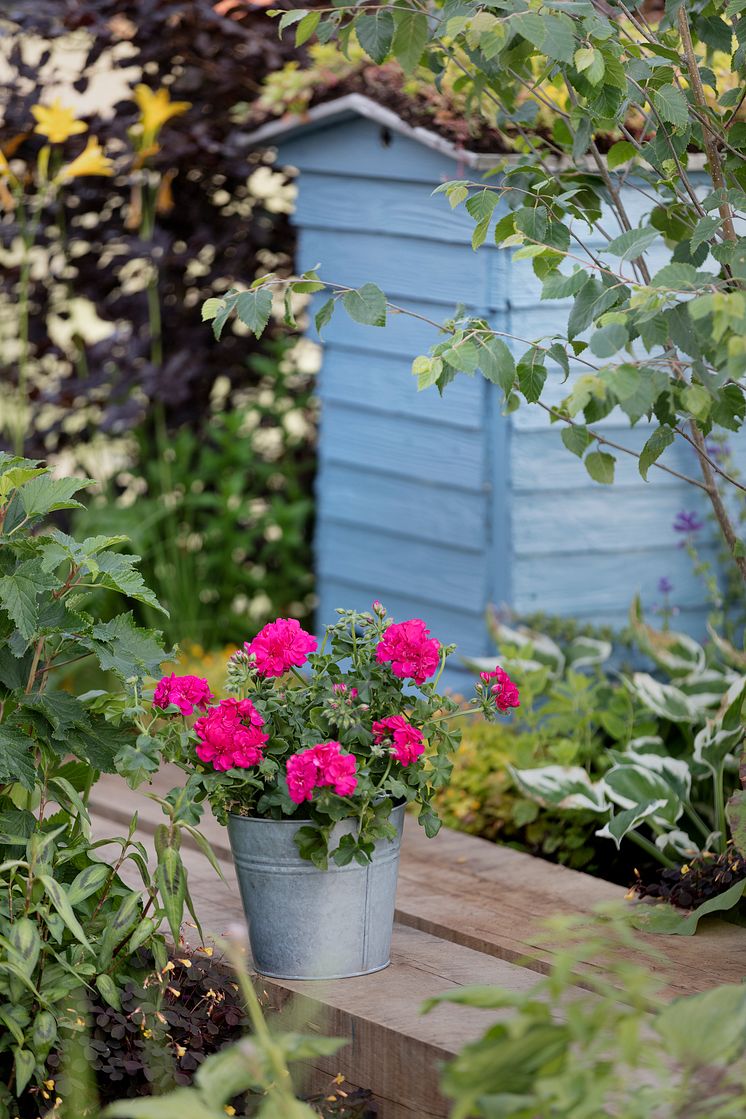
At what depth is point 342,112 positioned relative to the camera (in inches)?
137

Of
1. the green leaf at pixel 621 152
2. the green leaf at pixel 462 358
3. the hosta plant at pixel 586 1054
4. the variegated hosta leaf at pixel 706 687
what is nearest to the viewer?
the hosta plant at pixel 586 1054

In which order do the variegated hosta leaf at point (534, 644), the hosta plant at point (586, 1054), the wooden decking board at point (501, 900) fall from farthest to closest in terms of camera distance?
the variegated hosta leaf at point (534, 644), the wooden decking board at point (501, 900), the hosta plant at point (586, 1054)

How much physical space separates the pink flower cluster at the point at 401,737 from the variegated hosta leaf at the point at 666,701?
2.84ft

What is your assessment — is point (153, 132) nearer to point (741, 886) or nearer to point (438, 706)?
point (438, 706)

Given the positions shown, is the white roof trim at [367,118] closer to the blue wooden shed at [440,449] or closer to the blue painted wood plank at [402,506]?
the blue wooden shed at [440,449]

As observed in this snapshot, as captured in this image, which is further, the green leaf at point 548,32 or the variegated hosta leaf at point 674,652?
the variegated hosta leaf at point 674,652

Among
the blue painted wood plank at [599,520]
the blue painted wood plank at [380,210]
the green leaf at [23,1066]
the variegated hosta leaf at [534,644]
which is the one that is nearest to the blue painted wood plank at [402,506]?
the blue painted wood plank at [599,520]

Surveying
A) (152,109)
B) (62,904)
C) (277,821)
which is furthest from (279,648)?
(152,109)

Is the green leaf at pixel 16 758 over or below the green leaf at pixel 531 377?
below

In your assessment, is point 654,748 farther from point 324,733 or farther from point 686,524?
point 324,733

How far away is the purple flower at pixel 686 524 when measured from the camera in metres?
3.13

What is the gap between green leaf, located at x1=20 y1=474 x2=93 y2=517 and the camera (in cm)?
199

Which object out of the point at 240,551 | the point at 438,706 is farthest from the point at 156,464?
the point at 438,706

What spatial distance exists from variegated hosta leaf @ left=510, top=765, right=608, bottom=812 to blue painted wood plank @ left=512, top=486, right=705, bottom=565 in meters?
0.73
